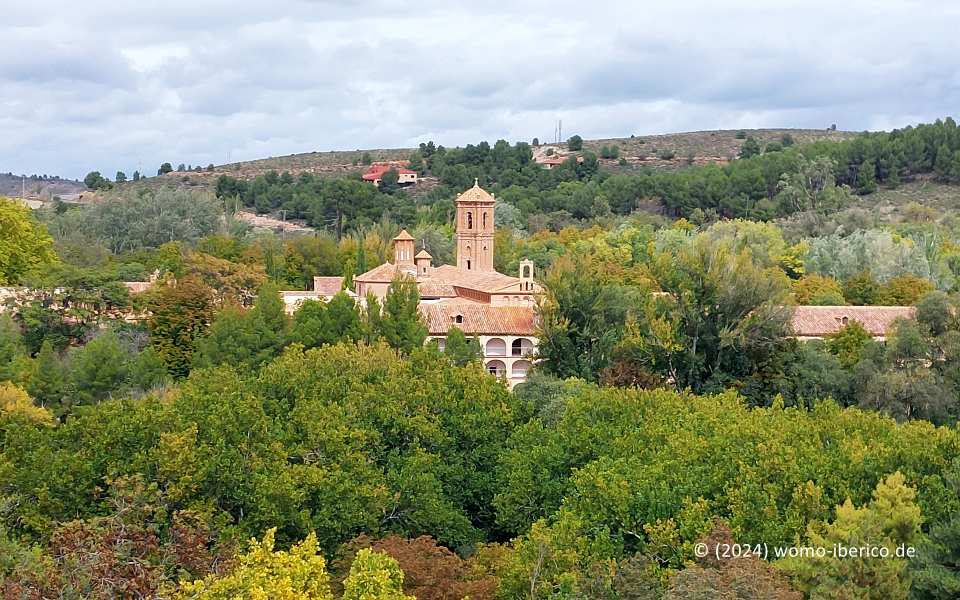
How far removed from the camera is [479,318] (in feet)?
155

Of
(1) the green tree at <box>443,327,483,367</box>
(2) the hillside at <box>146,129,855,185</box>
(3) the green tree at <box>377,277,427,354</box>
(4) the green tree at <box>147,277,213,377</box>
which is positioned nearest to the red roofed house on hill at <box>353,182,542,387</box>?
(1) the green tree at <box>443,327,483,367</box>

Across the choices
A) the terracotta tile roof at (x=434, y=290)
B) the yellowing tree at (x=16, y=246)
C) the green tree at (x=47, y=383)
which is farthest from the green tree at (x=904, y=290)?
the yellowing tree at (x=16, y=246)

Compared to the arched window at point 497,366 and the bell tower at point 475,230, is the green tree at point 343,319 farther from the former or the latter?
the bell tower at point 475,230

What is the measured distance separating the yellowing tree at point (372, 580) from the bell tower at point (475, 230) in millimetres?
42646

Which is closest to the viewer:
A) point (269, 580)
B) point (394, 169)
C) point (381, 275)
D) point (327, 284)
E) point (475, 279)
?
point (269, 580)

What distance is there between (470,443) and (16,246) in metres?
29.9

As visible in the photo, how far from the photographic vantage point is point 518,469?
25.6 metres

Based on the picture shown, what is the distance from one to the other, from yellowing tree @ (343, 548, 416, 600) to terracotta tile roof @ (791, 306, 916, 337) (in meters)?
28.0

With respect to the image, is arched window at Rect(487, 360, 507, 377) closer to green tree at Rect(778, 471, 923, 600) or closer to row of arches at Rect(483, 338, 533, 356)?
row of arches at Rect(483, 338, 533, 356)

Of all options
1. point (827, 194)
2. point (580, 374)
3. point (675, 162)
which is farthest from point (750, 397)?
point (675, 162)

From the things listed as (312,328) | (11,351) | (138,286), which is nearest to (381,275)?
(138,286)

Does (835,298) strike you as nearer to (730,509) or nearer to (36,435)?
(730,509)

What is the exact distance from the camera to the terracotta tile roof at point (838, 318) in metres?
44.7

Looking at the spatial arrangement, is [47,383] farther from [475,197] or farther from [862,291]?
[862,291]
